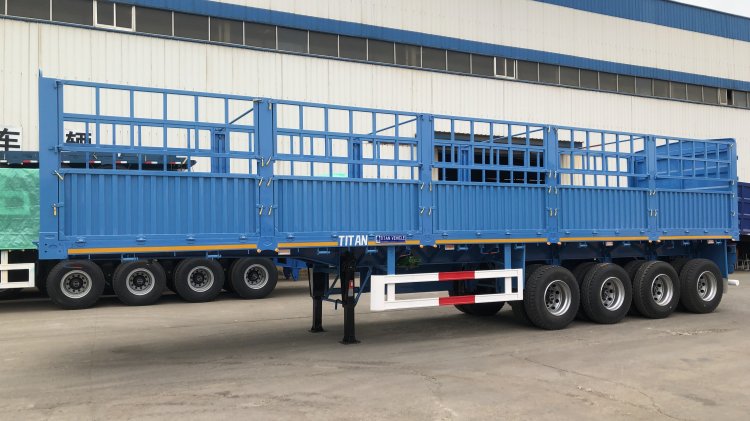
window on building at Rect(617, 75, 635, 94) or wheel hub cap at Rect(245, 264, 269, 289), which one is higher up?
window on building at Rect(617, 75, 635, 94)

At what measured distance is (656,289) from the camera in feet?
35.9

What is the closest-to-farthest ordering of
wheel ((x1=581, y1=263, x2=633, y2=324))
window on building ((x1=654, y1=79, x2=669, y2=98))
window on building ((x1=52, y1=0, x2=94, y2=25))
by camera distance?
wheel ((x1=581, y1=263, x2=633, y2=324)) < window on building ((x1=52, y1=0, x2=94, y2=25)) < window on building ((x1=654, y1=79, x2=669, y2=98))

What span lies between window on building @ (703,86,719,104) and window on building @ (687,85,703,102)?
11.5 inches

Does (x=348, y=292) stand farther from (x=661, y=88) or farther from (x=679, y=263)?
(x=661, y=88)

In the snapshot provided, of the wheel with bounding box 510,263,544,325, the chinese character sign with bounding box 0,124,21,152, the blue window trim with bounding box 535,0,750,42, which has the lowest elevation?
the wheel with bounding box 510,263,544,325

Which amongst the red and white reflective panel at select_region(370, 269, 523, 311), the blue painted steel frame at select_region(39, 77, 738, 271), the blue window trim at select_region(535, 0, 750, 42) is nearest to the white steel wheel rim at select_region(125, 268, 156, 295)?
the blue painted steel frame at select_region(39, 77, 738, 271)

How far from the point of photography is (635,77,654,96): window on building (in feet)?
86.8

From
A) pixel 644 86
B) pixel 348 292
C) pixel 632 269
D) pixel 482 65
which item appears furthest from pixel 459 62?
pixel 348 292

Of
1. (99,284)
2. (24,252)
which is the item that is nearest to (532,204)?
(99,284)

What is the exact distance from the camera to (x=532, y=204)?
9562mm

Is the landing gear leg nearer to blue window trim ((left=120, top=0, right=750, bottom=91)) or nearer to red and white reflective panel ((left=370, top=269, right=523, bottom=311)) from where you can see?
red and white reflective panel ((left=370, top=269, right=523, bottom=311))

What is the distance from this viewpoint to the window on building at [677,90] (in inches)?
1080

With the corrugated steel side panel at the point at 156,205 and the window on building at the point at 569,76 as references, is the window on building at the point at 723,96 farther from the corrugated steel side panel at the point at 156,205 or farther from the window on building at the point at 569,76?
the corrugated steel side panel at the point at 156,205

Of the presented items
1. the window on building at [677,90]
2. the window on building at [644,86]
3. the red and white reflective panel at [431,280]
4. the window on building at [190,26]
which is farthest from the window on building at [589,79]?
the red and white reflective panel at [431,280]
